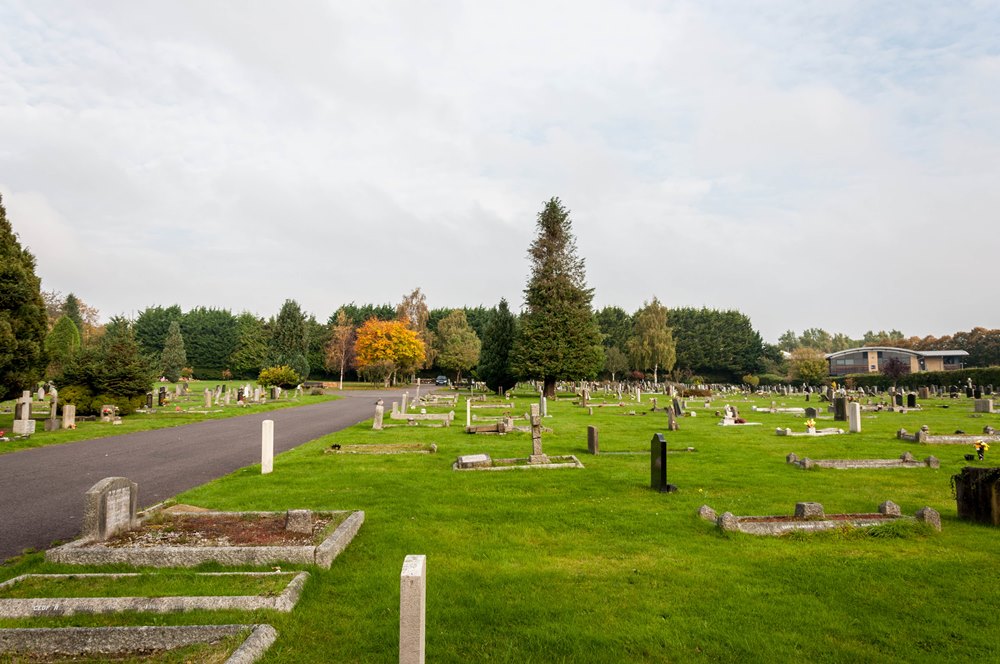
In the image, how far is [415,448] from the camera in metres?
17.1

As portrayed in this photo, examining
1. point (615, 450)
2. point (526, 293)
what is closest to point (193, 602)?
point (615, 450)

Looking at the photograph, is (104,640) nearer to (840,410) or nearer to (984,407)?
(840,410)

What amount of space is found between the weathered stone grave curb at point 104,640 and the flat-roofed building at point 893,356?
3373 inches

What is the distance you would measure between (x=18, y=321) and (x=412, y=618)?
25517 millimetres

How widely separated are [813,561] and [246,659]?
655 cm

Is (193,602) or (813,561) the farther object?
(813,561)

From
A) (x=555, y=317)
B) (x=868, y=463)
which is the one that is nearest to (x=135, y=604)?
(x=868, y=463)

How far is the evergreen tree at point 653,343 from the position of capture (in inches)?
2842

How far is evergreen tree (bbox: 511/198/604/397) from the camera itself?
47.7 m

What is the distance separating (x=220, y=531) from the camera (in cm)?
784

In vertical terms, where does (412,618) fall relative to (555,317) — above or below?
below

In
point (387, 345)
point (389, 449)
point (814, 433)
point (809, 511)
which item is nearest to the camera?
point (809, 511)

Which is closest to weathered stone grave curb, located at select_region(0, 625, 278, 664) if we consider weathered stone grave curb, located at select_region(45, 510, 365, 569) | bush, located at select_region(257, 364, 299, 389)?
weathered stone grave curb, located at select_region(45, 510, 365, 569)

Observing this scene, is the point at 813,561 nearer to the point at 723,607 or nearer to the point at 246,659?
the point at 723,607
